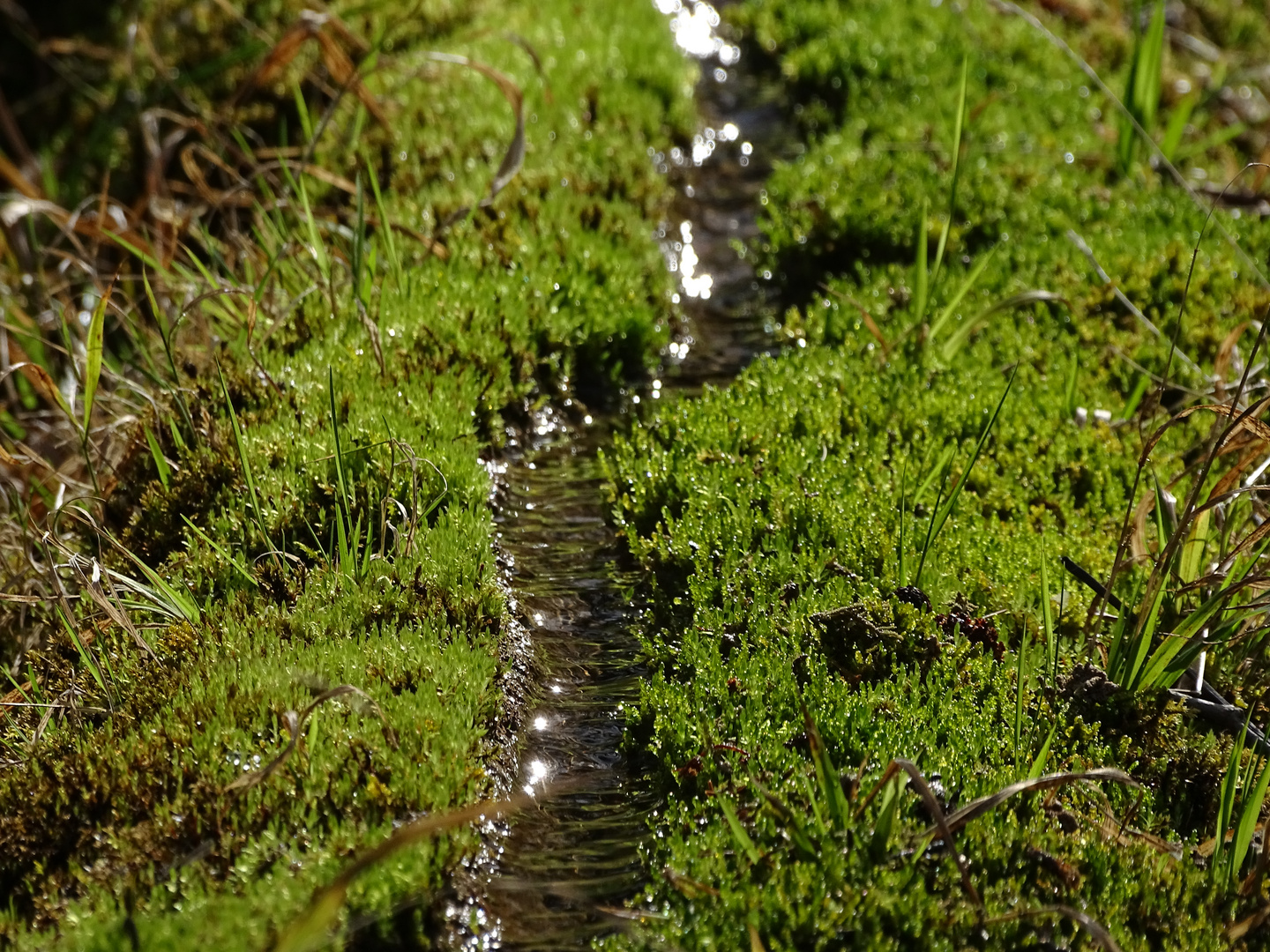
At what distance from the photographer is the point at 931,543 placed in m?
4.97

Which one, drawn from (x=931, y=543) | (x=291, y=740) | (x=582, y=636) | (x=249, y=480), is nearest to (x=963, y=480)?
(x=931, y=543)

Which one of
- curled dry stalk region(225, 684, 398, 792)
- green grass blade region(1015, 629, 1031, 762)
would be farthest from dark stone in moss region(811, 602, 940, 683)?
curled dry stalk region(225, 684, 398, 792)

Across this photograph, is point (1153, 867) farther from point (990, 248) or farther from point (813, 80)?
point (813, 80)

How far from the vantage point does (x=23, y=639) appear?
5.03 m

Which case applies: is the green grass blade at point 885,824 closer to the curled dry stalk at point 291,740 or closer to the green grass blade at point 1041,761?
the green grass blade at point 1041,761

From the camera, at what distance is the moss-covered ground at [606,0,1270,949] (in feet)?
12.2

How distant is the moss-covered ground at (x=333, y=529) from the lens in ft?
12.2

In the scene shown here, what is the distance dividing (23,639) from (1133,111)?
8151 mm

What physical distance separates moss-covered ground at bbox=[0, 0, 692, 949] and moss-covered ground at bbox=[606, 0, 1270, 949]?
35.9 inches

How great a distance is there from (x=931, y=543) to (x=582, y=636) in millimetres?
1667

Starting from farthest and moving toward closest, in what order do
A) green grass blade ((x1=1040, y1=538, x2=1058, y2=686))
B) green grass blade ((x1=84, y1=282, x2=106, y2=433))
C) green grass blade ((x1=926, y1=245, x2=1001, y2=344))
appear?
green grass blade ((x1=926, y1=245, x2=1001, y2=344)), green grass blade ((x1=84, y1=282, x2=106, y2=433)), green grass blade ((x1=1040, y1=538, x2=1058, y2=686))

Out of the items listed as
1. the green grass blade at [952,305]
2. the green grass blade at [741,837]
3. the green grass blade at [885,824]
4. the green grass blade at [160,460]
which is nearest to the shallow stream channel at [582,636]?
the green grass blade at [741,837]

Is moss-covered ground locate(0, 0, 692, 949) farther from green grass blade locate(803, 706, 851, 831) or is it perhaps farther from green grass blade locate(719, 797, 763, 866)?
green grass blade locate(803, 706, 851, 831)

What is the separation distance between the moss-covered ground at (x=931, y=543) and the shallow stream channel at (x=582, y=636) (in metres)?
0.18
